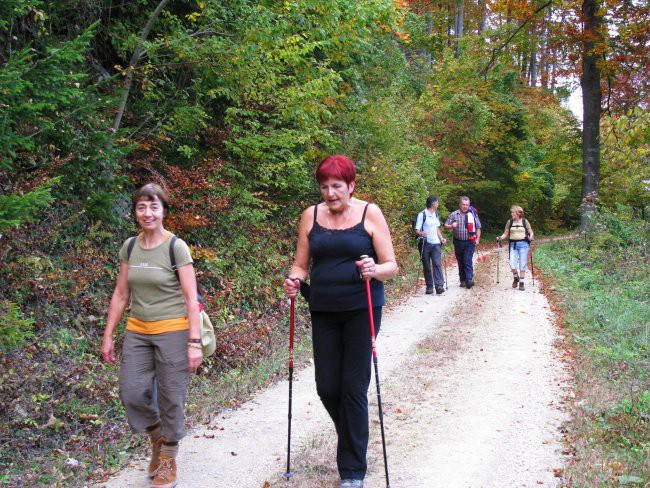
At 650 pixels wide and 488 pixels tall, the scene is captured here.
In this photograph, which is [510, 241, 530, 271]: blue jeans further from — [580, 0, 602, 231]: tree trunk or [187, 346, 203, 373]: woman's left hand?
[187, 346, 203, 373]: woman's left hand

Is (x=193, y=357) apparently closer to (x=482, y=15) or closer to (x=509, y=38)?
(x=509, y=38)

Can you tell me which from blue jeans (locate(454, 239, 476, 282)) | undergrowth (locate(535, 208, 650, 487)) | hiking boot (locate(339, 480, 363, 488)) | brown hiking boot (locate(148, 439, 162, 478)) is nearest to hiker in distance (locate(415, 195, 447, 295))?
blue jeans (locate(454, 239, 476, 282))

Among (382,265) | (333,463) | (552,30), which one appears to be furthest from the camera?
(552,30)

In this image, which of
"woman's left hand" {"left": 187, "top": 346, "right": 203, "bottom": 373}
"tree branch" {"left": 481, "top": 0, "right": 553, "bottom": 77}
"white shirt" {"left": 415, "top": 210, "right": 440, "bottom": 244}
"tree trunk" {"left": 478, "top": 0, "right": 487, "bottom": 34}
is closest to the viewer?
"woman's left hand" {"left": 187, "top": 346, "right": 203, "bottom": 373}

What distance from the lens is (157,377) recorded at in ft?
13.8

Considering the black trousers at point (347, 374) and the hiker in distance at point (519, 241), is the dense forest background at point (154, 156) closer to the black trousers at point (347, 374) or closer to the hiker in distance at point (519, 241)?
the black trousers at point (347, 374)

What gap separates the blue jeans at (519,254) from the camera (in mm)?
14062

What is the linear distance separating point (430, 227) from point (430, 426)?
8.60 metres

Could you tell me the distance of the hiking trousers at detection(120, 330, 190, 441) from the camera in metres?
4.14

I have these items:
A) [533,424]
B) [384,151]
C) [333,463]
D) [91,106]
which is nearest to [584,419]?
[533,424]

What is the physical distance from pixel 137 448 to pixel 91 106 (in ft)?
11.8

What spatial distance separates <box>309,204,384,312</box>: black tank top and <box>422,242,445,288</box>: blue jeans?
9.85m

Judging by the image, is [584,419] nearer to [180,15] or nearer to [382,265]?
[382,265]

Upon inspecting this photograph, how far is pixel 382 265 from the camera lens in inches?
160
